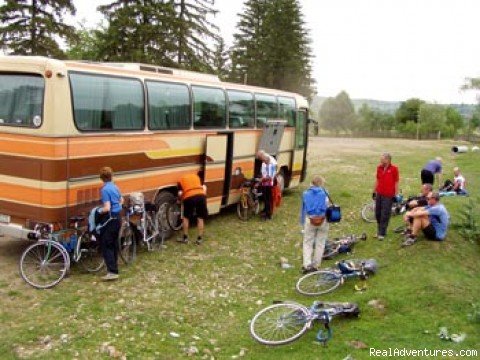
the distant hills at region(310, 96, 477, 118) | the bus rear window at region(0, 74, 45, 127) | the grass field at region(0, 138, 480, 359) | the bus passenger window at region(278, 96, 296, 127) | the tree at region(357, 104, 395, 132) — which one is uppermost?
the distant hills at region(310, 96, 477, 118)

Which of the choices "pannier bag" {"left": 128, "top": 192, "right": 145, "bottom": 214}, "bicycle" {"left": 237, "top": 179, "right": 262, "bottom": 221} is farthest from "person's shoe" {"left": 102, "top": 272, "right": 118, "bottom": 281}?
"bicycle" {"left": 237, "top": 179, "right": 262, "bottom": 221}

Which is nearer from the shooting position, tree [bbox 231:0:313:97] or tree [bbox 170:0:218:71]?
tree [bbox 170:0:218:71]

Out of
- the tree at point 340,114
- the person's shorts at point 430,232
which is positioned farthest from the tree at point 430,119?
the person's shorts at point 430,232

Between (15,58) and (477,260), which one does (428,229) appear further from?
(15,58)

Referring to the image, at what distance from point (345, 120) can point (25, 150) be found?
97476mm

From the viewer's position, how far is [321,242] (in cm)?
975

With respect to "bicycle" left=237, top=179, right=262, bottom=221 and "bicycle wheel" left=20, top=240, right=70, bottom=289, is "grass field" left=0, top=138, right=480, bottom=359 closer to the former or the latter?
"bicycle wheel" left=20, top=240, right=70, bottom=289

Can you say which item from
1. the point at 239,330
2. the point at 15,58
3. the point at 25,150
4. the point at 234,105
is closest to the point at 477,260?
the point at 239,330

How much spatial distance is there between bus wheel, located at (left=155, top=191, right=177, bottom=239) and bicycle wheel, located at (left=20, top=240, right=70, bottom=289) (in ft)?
9.30

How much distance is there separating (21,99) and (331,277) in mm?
6186

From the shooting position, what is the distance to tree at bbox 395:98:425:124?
96.4 m

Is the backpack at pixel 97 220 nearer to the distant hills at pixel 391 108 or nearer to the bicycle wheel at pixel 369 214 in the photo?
the bicycle wheel at pixel 369 214

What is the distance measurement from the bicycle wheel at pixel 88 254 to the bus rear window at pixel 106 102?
1983 mm

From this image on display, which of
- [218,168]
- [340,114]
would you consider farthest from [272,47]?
[340,114]
